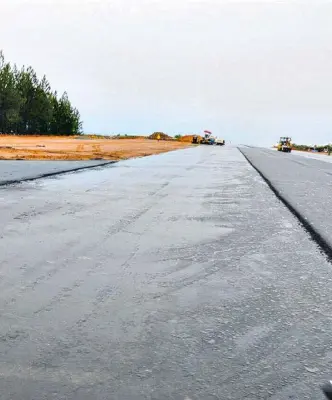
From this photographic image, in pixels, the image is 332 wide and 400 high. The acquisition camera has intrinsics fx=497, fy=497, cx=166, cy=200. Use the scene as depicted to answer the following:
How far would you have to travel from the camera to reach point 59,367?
236 centimetres

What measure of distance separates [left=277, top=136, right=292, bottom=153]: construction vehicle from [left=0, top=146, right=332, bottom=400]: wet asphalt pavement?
54.2 metres

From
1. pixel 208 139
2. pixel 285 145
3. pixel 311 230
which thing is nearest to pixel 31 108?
pixel 208 139

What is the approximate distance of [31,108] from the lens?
95312mm

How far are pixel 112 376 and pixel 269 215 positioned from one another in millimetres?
5737

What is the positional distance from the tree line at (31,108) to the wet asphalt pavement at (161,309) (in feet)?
275

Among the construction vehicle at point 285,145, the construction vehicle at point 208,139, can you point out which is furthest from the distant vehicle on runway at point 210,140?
the construction vehicle at point 285,145

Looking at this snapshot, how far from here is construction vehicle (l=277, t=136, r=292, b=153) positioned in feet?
194

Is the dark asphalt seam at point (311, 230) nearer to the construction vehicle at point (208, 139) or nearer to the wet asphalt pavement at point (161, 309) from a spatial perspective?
the wet asphalt pavement at point (161, 309)

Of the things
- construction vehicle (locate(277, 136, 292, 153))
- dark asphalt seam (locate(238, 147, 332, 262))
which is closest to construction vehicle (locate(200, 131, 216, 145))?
construction vehicle (locate(277, 136, 292, 153))

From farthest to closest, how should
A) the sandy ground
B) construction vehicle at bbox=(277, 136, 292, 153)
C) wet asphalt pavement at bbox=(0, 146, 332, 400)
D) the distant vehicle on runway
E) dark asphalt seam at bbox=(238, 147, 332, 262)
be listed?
the distant vehicle on runway
construction vehicle at bbox=(277, 136, 292, 153)
the sandy ground
dark asphalt seam at bbox=(238, 147, 332, 262)
wet asphalt pavement at bbox=(0, 146, 332, 400)

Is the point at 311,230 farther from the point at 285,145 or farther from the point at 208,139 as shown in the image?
the point at 208,139

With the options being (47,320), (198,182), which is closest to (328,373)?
(47,320)

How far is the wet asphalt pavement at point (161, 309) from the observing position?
2254 mm

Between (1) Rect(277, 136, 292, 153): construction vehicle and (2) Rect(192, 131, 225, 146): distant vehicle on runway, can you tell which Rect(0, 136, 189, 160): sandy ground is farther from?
(2) Rect(192, 131, 225, 146): distant vehicle on runway
